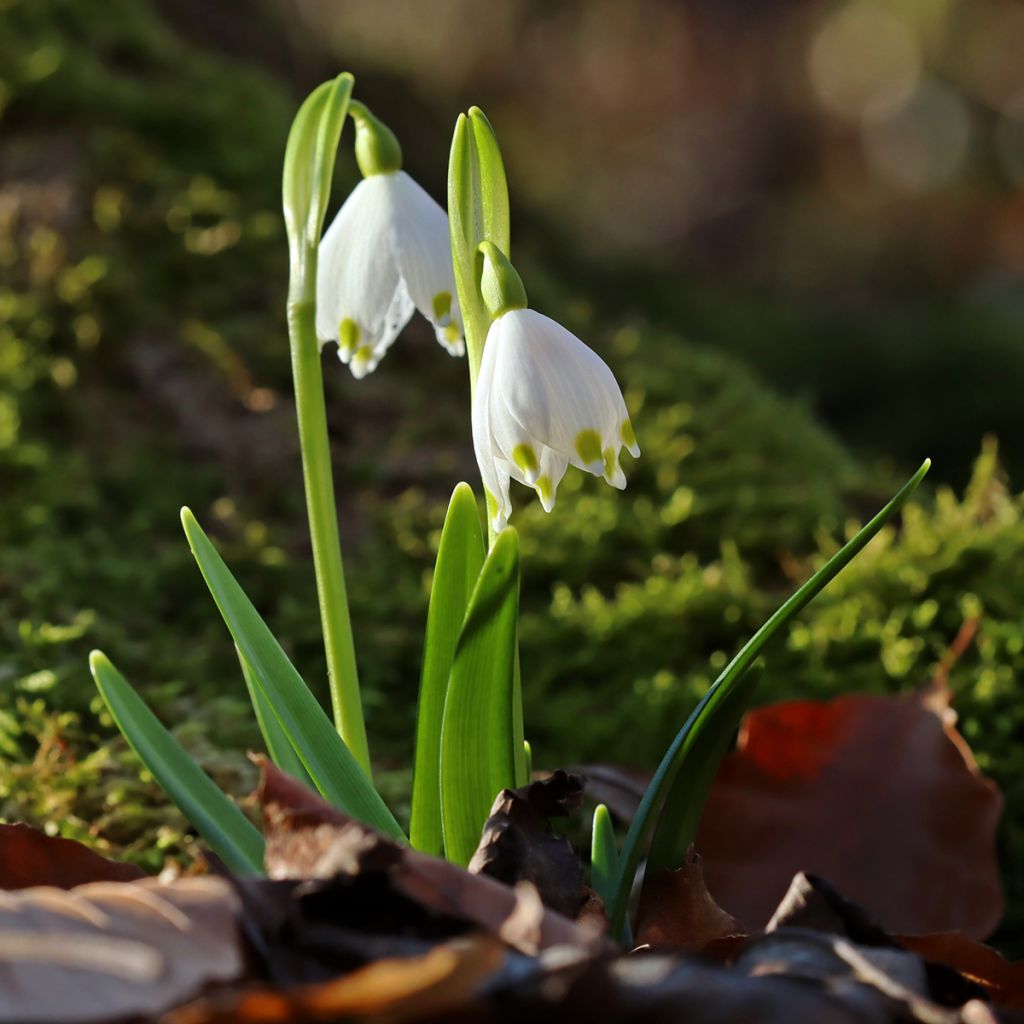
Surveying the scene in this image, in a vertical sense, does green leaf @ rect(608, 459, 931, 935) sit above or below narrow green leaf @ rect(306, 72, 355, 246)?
below

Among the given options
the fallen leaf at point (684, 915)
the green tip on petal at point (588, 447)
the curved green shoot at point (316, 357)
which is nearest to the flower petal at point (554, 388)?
the green tip on petal at point (588, 447)

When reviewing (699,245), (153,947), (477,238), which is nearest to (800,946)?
(153,947)

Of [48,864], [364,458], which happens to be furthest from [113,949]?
[364,458]

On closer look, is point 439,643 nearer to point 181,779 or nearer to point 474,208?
point 181,779

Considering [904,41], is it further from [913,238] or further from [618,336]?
[618,336]

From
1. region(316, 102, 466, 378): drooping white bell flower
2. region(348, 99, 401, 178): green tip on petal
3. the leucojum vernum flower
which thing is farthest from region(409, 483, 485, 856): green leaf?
region(348, 99, 401, 178): green tip on petal

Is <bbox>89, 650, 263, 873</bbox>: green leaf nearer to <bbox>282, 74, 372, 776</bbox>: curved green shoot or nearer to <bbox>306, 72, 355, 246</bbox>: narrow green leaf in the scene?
<bbox>282, 74, 372, 776</bbox>: curved green shoot

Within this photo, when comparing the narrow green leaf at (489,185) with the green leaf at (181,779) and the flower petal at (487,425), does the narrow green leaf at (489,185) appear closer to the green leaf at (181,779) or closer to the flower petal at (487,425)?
the flower petal at (487,425)
